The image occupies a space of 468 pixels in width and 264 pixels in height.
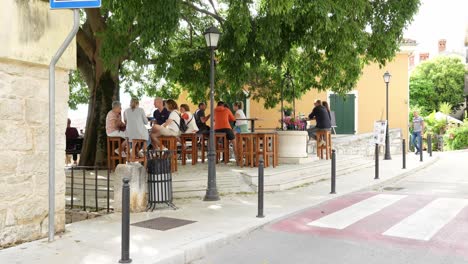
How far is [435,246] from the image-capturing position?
228 inches

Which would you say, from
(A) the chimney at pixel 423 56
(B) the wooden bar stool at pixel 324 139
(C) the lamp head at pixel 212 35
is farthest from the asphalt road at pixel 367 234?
(A) the chimney at pixel 423 56

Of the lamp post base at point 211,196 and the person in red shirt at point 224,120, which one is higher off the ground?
the person in red shirt at point 224,120

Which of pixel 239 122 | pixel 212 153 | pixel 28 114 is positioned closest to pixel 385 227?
pixel 212 153

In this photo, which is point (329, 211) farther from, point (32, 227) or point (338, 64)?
point (32, 227)

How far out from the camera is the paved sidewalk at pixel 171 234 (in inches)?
204

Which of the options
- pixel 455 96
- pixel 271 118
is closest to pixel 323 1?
pixel 271 118

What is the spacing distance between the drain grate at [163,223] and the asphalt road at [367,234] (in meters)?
1.10

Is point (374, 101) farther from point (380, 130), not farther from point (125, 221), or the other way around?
point (125, 221)

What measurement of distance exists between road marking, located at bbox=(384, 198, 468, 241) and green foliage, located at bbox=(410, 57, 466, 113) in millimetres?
36055

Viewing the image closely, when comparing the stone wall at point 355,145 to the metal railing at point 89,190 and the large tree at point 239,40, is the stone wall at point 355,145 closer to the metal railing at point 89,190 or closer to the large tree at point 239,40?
the large tree at point 239,40

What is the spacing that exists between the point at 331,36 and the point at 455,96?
3808 cm

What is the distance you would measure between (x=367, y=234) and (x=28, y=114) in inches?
189

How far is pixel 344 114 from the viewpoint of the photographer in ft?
75.8

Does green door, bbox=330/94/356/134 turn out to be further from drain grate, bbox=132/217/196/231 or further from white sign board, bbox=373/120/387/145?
drain grate, bbox=132/217/196/231
